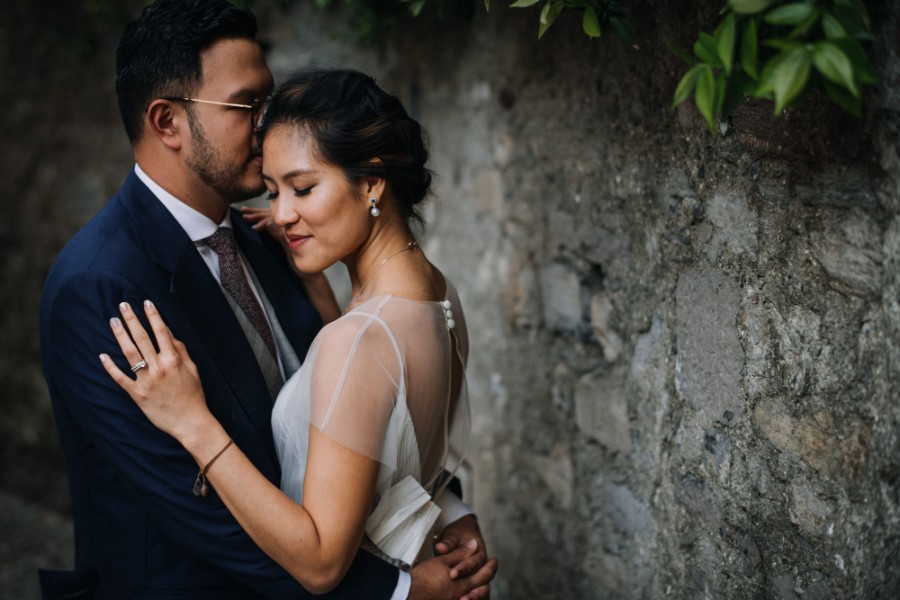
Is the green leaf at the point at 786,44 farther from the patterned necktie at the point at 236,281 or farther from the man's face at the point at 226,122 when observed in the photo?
the patterned necktie at the point at 236,281

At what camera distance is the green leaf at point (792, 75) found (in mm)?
1239

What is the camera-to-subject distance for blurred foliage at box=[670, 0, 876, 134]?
4.08 feet

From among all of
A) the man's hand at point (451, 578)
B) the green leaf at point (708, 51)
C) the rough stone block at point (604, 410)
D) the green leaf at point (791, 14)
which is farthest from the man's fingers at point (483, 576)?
the green leaf at point (791, 14)

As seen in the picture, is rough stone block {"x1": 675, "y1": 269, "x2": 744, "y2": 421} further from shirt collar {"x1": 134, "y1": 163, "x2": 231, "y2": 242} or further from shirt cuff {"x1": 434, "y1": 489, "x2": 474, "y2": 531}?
shirt collar {"x1": 134, "y1": 163, "x2": 231, "y2": 242}

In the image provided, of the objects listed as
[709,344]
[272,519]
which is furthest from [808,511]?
[272,519]

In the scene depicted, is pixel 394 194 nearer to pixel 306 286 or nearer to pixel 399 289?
pixel 399 289

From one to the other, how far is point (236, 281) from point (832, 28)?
160 centimetres

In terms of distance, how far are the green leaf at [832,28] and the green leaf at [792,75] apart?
0.20 feet

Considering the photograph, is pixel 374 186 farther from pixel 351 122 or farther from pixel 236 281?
pixel 236 281

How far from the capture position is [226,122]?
2.22 metres

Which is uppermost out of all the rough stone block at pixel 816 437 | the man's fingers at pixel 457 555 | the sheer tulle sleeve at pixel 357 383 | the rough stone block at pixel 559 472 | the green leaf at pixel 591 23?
the green leaf at pixel 591 23

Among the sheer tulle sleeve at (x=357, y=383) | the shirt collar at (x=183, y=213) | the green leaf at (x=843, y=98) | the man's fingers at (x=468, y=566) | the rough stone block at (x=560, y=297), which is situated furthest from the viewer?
the rough stone block at (x=560, y=297)

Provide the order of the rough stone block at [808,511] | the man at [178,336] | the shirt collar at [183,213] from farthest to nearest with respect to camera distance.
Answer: the shirt collar at [183,213]
the man at [178,336]
the rough stone block at [808,511]

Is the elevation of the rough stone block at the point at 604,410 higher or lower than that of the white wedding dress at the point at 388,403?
lower
